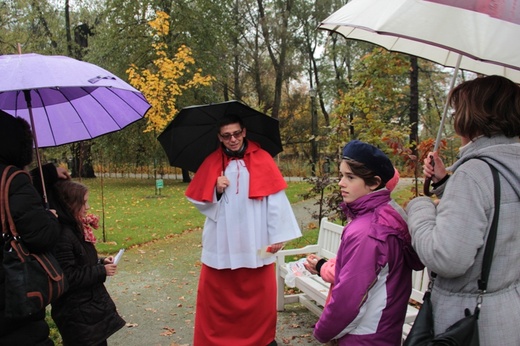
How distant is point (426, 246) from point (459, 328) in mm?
328

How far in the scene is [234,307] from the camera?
144 inches

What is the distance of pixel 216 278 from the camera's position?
367cm

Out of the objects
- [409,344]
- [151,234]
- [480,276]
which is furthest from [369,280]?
[151,234]

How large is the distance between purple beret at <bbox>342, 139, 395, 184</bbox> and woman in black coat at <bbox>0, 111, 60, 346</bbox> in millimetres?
1542

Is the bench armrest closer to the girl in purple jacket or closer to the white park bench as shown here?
the white park bench

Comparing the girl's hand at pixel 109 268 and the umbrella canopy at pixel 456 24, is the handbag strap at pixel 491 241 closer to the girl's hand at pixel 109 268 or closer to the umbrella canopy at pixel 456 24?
the umbrella canopy at pixel 456 24

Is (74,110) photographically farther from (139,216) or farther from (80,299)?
(139,216)

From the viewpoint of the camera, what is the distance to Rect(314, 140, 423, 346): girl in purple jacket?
6.29ft

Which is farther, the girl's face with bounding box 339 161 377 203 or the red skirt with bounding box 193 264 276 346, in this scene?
the red skirt with bounding box 193 264 276 346


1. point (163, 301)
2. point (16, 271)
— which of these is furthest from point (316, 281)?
point (16, 271)

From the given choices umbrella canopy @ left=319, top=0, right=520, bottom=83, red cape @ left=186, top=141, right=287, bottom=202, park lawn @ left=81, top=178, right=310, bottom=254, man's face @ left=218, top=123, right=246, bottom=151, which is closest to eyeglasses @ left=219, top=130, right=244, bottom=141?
man's face @ left=218, top=123, right=246, bottom=151

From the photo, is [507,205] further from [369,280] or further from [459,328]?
[369,280]

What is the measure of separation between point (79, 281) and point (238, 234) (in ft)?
4.23

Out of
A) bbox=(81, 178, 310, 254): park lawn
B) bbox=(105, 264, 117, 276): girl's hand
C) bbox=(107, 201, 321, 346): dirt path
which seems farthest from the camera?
bbox=(81, 178, 310, 254): park lawn
